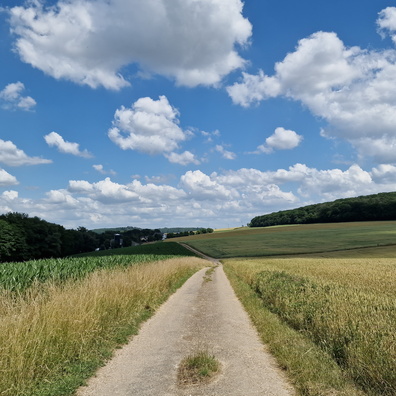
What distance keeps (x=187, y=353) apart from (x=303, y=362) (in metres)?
2.74

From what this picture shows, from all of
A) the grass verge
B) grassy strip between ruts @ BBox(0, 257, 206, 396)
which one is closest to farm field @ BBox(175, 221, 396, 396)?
the grass verge

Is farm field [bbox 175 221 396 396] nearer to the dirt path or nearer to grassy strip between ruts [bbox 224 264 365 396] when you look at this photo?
grassy strip between ruts [bbox 224 264 365 396]

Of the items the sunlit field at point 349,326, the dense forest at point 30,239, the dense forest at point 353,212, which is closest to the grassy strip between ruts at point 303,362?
the sunlit field at point 349,326

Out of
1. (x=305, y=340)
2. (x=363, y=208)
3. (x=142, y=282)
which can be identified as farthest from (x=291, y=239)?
(x=305, y=340)

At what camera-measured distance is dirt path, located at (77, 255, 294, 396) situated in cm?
614

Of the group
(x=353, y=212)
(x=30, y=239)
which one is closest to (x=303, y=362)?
(x=30, y=239)

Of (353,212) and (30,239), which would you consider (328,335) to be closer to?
(30,239)

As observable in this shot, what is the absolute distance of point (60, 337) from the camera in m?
7.76

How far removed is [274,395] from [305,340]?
132 inches

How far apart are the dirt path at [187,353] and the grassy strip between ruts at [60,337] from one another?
0.48 m

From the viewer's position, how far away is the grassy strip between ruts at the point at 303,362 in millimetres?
5936

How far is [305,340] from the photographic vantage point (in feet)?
29.0

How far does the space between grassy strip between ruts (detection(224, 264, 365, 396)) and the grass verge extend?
4.96 ft

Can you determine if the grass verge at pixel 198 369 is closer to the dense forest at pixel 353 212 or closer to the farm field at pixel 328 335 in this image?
the farm field at pixel 328 335
